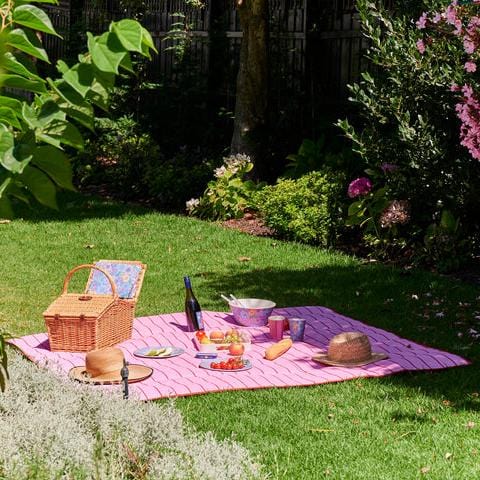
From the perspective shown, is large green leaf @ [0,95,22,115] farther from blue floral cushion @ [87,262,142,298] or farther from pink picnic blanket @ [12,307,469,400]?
blue floral cushion @ [87,262,142,298]

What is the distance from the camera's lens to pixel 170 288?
804cm

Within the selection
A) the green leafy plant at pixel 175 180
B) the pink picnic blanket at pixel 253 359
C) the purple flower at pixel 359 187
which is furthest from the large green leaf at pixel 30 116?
the green leafy plant at pixel 175 180

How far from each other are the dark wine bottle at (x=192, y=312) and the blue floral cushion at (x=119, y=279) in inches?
16.3

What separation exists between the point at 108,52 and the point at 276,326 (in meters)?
5.23

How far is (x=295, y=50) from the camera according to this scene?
12.5 m

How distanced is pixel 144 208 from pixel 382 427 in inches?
287

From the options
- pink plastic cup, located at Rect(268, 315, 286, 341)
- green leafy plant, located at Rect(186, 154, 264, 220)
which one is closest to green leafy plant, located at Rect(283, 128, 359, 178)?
green leafy plant, located at Rect(186, 154, 264, 220)

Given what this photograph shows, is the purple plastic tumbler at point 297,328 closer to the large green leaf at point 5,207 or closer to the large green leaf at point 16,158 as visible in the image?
the large green leaf at point 5,207

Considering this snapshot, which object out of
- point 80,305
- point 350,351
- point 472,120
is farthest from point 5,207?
point 472,120

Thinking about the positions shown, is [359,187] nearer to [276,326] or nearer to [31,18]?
[276,326]

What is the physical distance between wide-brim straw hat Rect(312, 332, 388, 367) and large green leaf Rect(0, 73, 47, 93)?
446 centimetres

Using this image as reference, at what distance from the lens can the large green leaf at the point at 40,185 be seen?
4.77 feet

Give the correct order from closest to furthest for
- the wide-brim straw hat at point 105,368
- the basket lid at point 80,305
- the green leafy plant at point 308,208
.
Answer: the wide-brim straw hat at point 105,368, the basket lid at point 80,305, the green leafy plant at point 308,208

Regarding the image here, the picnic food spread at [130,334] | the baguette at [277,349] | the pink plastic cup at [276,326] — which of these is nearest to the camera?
the picnic food spread at [130,334]
